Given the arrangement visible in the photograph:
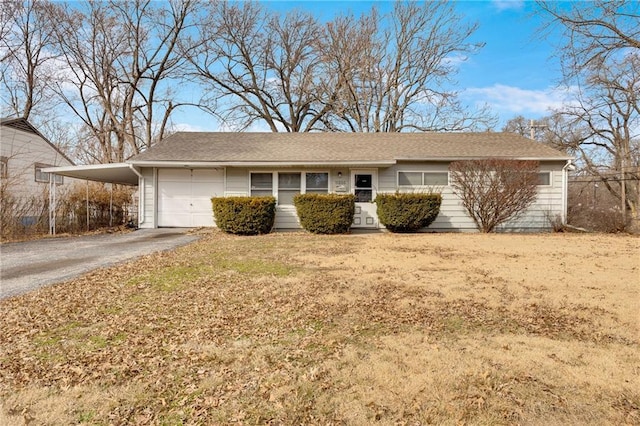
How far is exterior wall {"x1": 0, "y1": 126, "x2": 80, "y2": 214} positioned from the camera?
558 inches

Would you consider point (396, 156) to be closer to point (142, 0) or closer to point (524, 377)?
point (524, 377)

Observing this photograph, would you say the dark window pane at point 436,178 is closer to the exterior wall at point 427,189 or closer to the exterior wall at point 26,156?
the exterior wall at point 427,189

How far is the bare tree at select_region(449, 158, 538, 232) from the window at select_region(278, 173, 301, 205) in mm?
5273

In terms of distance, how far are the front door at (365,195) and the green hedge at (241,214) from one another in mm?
3405

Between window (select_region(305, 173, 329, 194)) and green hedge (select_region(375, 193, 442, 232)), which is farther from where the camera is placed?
window (select_region(305, 173, 329, 194))

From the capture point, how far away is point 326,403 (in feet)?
6.88

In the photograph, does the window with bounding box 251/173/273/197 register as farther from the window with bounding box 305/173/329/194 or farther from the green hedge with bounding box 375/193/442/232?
the green hedge with bounding box 375/193/442/232

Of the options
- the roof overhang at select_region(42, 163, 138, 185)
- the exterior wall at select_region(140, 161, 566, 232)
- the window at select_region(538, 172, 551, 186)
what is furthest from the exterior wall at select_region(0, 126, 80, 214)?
the window at select_region(538, 172, 551, 186)

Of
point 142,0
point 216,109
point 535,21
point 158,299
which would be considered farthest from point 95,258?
point 142,0

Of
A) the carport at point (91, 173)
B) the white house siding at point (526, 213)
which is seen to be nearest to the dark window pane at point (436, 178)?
the white house siding at point (526, 213)

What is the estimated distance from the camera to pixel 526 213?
12.3 m

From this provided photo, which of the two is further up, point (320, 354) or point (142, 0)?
point (142, 0)

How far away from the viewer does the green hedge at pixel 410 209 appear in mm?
10920

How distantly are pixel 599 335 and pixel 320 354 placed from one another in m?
2.49
